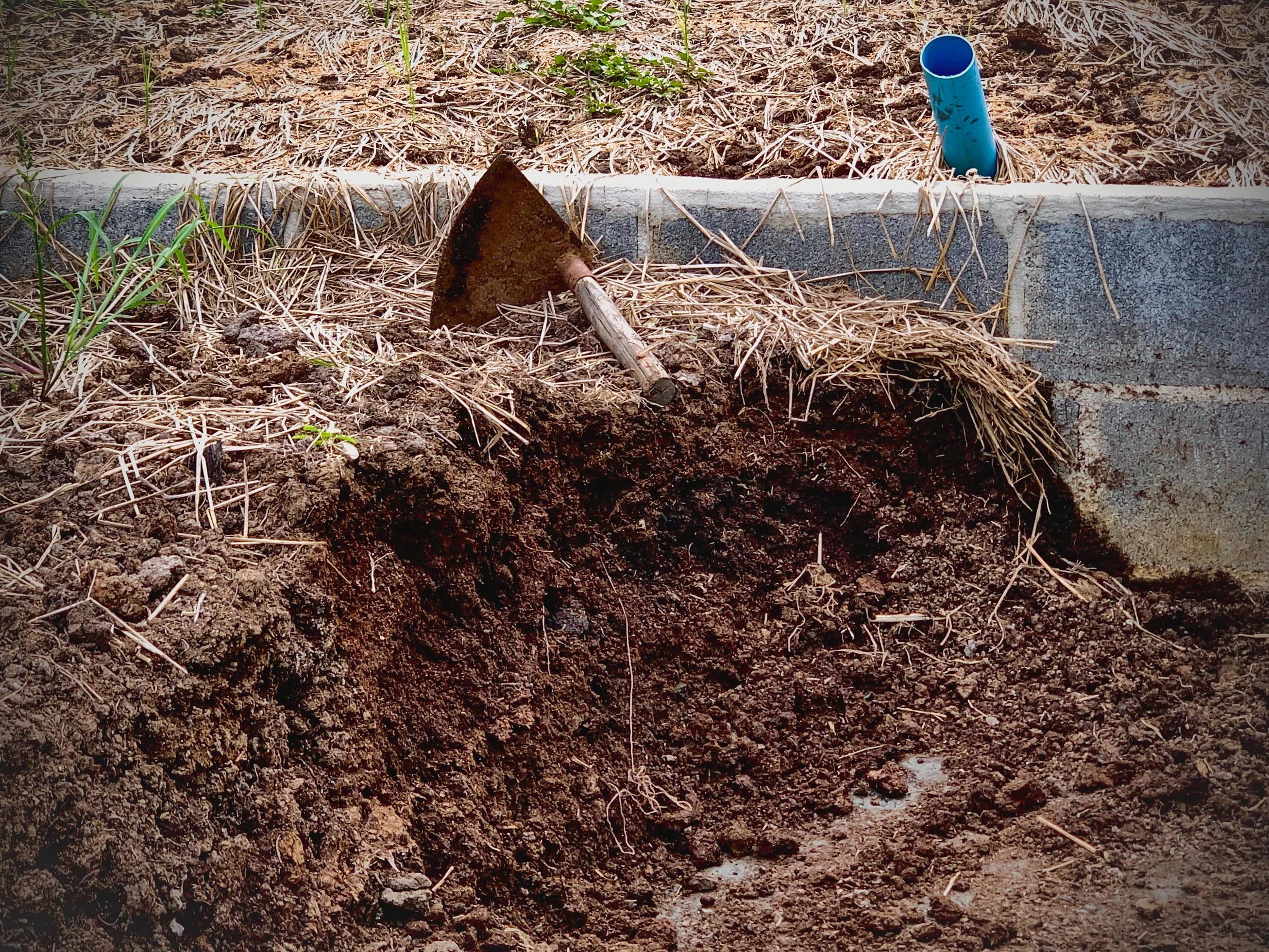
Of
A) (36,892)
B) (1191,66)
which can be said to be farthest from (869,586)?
(1191,66)

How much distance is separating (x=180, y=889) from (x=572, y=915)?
0.70 m

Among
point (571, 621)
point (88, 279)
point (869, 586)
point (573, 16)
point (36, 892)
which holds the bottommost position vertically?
point (869, 586)

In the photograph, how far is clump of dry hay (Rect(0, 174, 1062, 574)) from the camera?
2078 mm

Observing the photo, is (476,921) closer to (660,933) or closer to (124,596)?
(660,933)

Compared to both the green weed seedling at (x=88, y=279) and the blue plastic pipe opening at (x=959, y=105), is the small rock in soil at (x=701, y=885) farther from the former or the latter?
the blue plastic pipe opening at (x=959, y=105)

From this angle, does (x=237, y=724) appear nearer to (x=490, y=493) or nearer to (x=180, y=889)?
(x=180, y=889)

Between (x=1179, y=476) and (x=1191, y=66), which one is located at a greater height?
(x=1191, y=66)

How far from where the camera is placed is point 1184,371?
2.56 m

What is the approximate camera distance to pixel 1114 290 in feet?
8.43

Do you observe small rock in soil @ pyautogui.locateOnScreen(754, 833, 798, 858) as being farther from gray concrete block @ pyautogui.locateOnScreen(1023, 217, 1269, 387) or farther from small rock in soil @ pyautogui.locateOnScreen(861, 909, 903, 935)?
gray concrete block @ pyautogui.locateOnScreen(1023, 217, 1269, 387)

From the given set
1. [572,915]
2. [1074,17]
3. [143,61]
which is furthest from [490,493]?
[1074,17]

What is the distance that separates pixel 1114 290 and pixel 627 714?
1723 mm

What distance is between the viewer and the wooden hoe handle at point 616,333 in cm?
237

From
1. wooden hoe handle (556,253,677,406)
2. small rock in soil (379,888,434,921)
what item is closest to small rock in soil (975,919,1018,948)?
small rock in soil (379,888,434,921)
